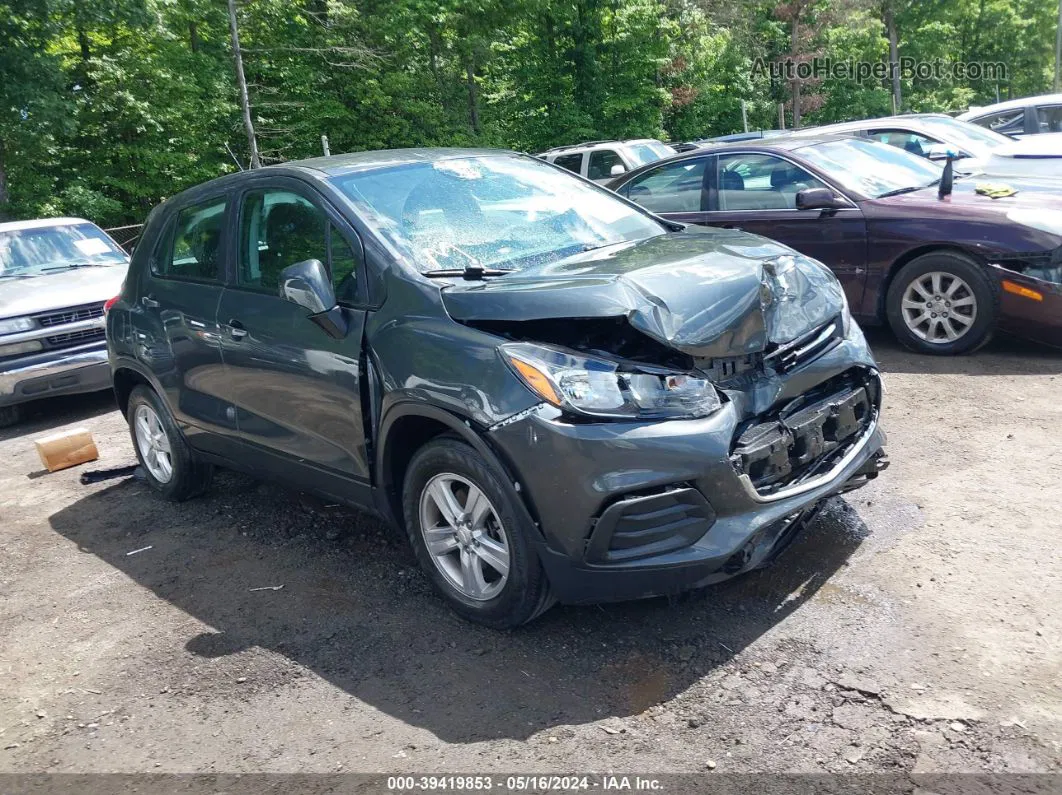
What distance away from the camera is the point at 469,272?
12.6 feet

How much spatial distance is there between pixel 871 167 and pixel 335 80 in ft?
72.3

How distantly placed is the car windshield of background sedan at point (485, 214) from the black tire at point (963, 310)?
2.93 m

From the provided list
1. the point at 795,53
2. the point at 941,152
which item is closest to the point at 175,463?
the point at 941,152

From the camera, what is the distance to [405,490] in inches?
152

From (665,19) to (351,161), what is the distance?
29153 mm

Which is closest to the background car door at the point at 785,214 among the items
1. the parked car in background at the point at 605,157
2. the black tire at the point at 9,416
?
the black tire at the point at 9,416

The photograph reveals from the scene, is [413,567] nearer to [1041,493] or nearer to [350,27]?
[1041,493]

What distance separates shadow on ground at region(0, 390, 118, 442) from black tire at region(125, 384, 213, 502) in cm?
280

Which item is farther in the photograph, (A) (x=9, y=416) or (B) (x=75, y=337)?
(A) (x=9, y=416)

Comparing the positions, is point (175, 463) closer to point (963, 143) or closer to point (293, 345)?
point (293, 345)

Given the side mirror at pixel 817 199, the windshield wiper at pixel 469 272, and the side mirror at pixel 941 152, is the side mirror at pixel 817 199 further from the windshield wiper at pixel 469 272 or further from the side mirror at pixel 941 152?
the windshield wiper at pixel 469 272

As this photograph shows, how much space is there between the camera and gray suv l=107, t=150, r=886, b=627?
328 centimetres

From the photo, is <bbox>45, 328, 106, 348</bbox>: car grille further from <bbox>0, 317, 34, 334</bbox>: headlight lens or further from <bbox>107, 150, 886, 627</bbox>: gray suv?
<bbox>107, 150, 886, 627</bbox>: gray suv

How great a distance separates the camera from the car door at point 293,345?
4.04m
